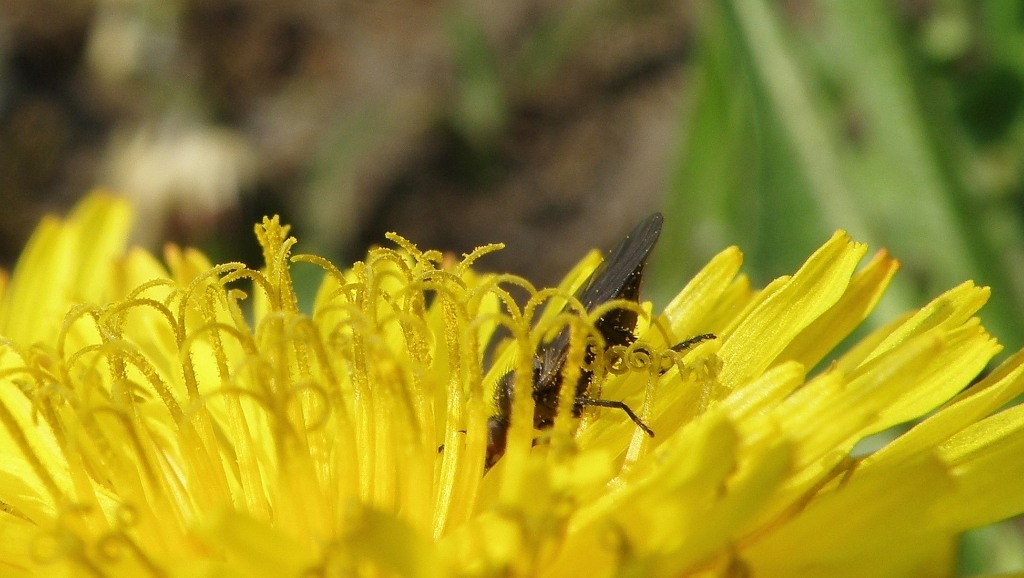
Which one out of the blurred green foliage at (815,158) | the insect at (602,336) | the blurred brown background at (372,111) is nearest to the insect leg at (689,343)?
the insect at (602,336)

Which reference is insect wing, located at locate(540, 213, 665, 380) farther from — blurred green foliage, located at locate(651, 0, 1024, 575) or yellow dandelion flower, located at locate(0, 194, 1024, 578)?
blurred green foliage, located at locate(651, 0, 1024, 575)

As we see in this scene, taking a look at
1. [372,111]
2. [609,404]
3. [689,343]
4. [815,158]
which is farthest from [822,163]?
[372,111]

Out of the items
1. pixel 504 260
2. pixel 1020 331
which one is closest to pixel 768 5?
pixel 1020 331

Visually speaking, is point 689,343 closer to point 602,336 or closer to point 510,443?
point 602,336

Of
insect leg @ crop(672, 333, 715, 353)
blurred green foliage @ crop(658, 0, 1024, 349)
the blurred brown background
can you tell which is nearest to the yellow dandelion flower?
insect leg @ crop(672, 333, 715, 353)

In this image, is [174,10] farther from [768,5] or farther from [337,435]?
[337,435]
